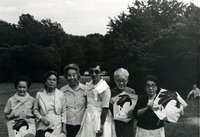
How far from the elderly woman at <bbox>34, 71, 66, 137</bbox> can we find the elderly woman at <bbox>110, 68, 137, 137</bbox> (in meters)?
0.88

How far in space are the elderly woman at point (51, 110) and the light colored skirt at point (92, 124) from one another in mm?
342

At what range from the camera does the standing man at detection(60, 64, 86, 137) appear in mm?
4609

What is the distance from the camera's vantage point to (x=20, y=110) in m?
4.59

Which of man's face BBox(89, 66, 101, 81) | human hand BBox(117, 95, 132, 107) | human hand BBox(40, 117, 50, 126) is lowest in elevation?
human hand BBox(40, 117, 50, 126)

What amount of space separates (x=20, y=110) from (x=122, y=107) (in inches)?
69.3

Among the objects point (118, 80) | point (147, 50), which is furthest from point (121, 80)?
point (147, 50)

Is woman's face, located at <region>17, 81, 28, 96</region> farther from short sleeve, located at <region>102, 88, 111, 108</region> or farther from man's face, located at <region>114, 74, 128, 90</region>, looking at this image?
man's face, located at <region>114, 74, 128, 90</region>

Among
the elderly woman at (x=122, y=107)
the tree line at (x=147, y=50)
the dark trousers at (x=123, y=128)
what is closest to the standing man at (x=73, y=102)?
the elderly woman at (x=122, y=107)

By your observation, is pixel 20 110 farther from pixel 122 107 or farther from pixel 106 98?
pixel 122 107

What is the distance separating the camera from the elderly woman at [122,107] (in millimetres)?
4570

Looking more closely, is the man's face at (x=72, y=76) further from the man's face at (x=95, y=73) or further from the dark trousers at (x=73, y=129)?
the dark trousers at (x=73, y=129)

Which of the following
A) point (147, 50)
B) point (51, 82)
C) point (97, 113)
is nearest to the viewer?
point (97, 113)

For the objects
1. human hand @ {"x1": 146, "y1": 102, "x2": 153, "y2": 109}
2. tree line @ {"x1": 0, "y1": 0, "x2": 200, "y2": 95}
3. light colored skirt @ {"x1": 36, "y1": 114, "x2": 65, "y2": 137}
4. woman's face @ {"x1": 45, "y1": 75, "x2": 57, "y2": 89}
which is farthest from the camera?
tree line @ {"x1": 0, "y1": 0, "x2": 200, "y2": 95}

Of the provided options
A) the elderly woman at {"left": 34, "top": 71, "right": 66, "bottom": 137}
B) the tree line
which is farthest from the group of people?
the tree line
